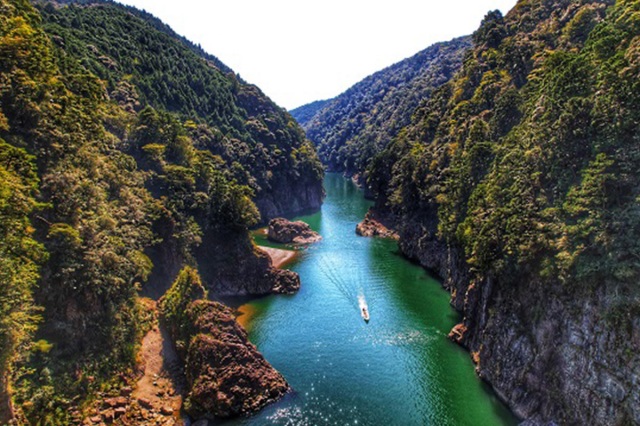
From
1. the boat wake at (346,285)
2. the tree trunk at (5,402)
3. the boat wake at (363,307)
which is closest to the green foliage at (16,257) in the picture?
the tree trunk at (5,402)

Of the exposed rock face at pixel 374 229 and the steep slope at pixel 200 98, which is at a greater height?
the steep slope at pixel 200 98

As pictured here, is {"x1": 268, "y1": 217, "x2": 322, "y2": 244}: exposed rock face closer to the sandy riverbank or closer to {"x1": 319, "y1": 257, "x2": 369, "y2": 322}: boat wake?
the sandy riverbank

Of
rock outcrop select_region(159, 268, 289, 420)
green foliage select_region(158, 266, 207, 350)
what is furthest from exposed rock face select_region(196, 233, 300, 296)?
rock outcrop select_region(159, 268, 289, 420)

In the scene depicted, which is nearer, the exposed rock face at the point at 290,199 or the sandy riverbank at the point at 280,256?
the sandy riverbank at the point at 280,256

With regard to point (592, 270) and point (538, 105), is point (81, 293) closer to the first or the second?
point (592, 270)

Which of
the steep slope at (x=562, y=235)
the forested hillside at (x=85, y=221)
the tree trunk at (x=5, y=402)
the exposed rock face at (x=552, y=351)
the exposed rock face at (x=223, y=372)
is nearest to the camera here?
the tree trunk at (x=5, y=402)

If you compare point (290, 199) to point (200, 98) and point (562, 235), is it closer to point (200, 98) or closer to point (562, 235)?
point (200, 98)

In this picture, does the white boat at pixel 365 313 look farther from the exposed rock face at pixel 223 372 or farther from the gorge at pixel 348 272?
the exposed rock face at pixel 223 372

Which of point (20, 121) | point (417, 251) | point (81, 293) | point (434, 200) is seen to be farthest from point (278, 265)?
point (20, 121)
